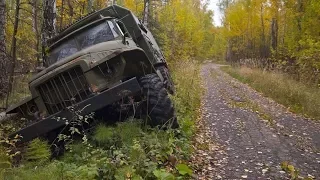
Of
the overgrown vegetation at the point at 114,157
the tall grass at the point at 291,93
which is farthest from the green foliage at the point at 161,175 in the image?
the tall grass at the point at 291,93

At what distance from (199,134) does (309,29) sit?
1062 cm

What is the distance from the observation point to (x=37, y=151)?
4555mm

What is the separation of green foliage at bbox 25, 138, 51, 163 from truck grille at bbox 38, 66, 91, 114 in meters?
0.84

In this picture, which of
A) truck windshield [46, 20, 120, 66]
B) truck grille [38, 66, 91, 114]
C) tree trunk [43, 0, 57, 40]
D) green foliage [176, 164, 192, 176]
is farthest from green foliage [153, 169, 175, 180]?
tree trunk [43, 0, 57, 40]

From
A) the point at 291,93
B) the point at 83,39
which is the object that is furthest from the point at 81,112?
the point at 291,93

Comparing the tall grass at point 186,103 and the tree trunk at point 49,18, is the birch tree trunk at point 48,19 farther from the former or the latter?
the tall grass at point 186,103

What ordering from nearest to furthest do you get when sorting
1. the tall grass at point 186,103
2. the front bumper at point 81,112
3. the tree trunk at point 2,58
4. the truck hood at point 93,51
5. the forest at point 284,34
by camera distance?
the front bumper at point 81,112 < the truck hood at point 93,51 < the tall grass at point 186,103 < the tree trunk at point 2,58 < the forest at point 284,34

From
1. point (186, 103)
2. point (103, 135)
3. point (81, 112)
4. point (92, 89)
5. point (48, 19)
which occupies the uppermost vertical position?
point (48, 19)

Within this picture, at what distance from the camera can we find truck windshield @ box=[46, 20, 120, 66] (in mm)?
6834

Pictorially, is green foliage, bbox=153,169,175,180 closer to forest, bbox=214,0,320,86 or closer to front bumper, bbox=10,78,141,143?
front bumper, bbox=10,78,141,143

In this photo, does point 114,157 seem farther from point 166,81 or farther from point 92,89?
point 166,81

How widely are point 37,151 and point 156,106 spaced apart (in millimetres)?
2229

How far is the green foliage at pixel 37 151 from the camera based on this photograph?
445 centimetres

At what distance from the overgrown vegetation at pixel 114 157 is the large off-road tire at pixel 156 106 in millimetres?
195
